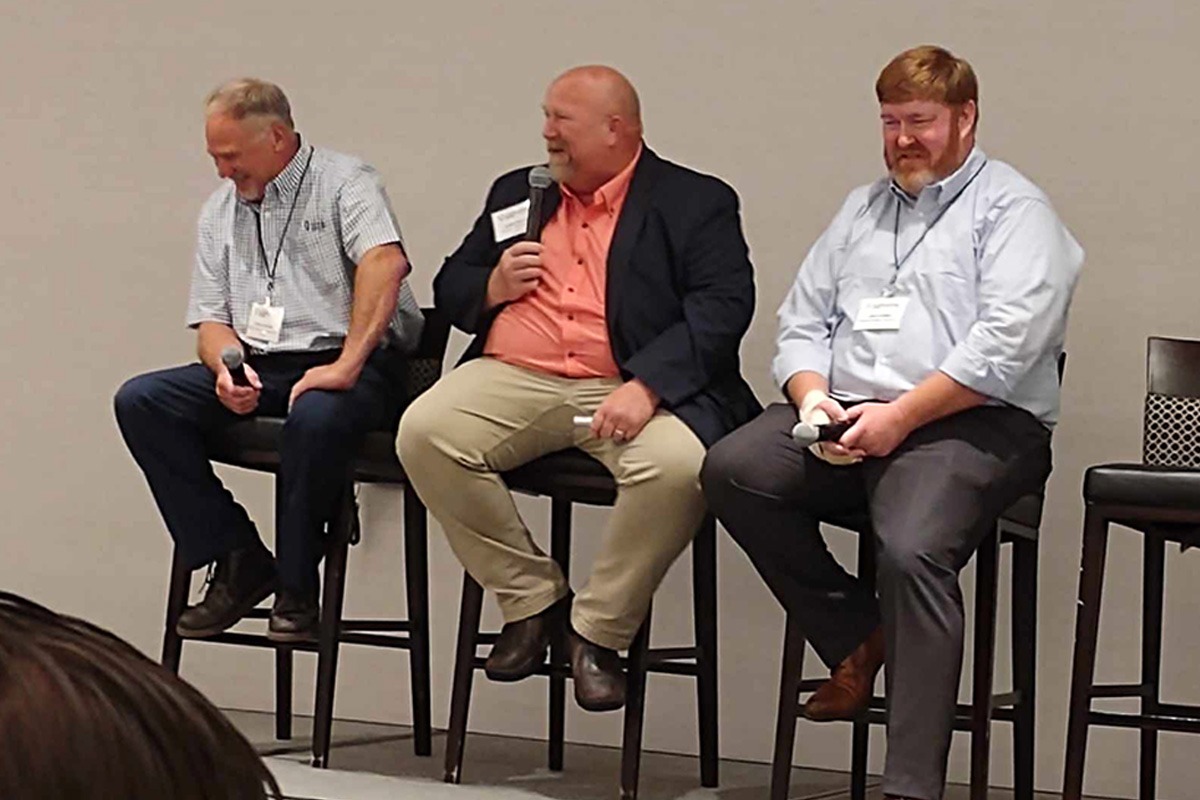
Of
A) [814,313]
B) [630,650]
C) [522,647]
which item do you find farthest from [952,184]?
[522,647]

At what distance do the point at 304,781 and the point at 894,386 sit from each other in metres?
1.17

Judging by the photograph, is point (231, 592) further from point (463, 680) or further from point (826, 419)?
point (826, 419)

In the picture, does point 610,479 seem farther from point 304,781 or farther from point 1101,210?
point 1101,210

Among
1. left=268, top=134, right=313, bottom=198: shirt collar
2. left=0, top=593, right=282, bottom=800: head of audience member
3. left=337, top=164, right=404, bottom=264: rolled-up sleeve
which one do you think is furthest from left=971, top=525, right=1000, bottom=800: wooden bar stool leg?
left=0, top=593, right=282, bottom=800: head of audience member

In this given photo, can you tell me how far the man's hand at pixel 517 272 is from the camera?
3.08m

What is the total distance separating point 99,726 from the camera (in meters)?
0.39

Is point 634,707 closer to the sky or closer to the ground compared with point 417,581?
closer to the ground

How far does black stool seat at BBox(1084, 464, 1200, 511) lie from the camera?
253 centimetres

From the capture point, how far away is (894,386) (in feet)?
8.94

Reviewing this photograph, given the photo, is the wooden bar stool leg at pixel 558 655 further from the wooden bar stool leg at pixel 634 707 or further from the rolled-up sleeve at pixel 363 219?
the rolled-up sleeve at pixel 363 219

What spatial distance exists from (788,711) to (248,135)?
4.77 feet

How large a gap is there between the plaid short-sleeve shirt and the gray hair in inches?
3.9

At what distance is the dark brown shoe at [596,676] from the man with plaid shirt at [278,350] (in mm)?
546

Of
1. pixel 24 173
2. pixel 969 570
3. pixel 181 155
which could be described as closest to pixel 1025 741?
pixel 969 570
